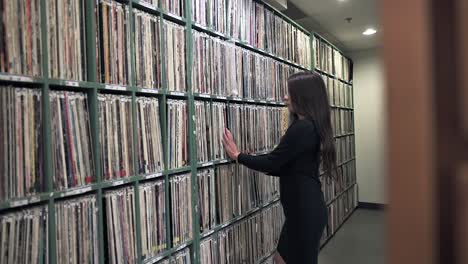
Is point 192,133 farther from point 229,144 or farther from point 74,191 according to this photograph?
point 74,191

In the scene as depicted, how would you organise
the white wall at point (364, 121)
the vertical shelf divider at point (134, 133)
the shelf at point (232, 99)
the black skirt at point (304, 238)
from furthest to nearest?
the white wall at point (364, 121) < the shelf at point (232, 99) < the black skirt at point (304, 238) < the vertical shelf divider at point (134, 133)

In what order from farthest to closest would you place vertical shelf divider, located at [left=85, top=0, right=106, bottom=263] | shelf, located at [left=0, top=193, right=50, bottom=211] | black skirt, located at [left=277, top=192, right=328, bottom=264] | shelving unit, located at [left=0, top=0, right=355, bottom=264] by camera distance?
black skirt, located at [left=277, top=192, right=328, bottom=264] < vertical shelf divider, located at [left=85, top=0, right=106, bottom=263] < shelving unit, located at [left=0, top=0, right=355, bottom=264] < shelf, located at [left=0, top=193, right=50, bottom=211]

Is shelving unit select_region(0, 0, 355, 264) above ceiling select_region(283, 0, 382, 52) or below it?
below

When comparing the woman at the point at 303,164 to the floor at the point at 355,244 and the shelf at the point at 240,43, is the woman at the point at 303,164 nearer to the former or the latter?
the shelf at the point at 240,43

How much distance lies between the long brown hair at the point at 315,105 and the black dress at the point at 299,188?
40mm

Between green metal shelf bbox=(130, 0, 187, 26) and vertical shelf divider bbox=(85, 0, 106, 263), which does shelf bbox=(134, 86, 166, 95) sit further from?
green metal shelf bbox=(130, 0, 187, 26)

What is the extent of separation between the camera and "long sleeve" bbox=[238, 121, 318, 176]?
6.06 ft

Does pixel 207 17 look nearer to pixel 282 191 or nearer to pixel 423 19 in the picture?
pixel 282 191

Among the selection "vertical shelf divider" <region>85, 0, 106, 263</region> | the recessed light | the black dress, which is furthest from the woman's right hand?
the recessed light

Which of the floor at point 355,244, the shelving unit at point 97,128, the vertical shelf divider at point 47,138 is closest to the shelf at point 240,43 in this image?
the shelving unit at point 97,128

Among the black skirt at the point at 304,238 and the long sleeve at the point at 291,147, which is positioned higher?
the long sleeve at the point at 291,147

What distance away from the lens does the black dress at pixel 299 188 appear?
185 cm

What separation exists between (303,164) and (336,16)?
255 cm

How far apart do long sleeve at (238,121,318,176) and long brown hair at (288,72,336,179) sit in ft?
0.20
